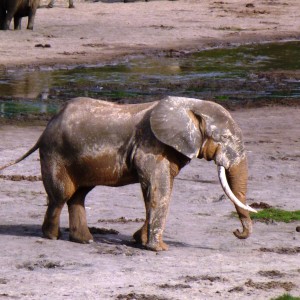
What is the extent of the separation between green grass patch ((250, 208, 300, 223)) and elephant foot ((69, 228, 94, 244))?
187cm

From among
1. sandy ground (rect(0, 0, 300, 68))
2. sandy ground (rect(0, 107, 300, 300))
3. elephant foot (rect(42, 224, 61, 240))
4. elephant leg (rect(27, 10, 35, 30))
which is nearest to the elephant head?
sandy ground (rect(0, 107, 300, 300))

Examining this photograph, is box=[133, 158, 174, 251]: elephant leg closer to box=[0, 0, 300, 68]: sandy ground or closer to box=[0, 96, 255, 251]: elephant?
box=[0, 96, 255, 251]: elephant

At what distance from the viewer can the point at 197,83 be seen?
2120 cm

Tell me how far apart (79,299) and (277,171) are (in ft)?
19.2

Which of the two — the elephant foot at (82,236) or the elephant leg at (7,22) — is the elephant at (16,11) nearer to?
the elephant leg at (7,22)

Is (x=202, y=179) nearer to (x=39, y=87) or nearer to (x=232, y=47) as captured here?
(x=39, y=87)

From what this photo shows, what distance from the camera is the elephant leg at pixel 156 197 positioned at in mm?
9094

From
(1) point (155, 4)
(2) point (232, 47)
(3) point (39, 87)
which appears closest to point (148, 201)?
(3) point (39, 87)

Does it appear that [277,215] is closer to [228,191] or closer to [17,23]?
[228,191]

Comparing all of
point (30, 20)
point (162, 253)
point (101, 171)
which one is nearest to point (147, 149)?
point (101, 171)

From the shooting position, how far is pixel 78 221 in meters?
9.43

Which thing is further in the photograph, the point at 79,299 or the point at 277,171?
the point at 277,171

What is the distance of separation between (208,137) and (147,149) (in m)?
0.49

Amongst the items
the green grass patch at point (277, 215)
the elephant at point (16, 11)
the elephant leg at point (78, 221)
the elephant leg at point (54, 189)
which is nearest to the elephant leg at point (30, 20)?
the elephant at point (16, 11)
